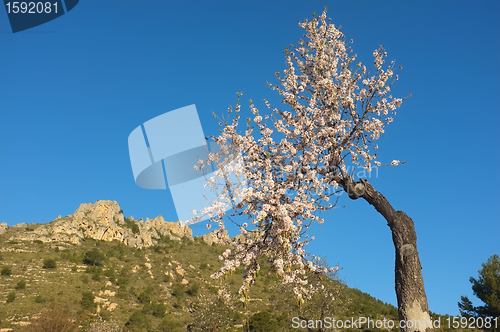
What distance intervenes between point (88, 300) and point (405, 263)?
37.1 m

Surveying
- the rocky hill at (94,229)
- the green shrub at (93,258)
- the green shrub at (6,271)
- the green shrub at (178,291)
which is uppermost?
the rocky hill at (94,229)

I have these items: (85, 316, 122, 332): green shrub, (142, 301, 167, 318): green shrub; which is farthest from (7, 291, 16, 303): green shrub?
(142, 301, 167, 318): green shrub

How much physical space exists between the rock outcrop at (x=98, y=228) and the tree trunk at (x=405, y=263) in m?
45.5

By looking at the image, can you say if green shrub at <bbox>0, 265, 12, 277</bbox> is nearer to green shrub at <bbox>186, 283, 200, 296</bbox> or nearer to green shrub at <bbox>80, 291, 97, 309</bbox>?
green shrub at <bbox>80, 291, 97, 309</bbox>

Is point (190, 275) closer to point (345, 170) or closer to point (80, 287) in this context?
point (80, 287)

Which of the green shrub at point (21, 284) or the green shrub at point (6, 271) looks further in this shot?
the green shrub at point (6, 271)

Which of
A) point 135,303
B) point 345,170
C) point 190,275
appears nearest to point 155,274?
point 190,275

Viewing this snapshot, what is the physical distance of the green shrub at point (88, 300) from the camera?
3561cm

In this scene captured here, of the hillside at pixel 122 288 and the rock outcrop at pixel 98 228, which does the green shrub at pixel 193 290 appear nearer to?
the hillside at pixel 122 288

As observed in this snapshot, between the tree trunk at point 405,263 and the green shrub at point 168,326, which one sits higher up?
the tree trunk at point 405,263

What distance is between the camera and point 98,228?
59312 millimetres

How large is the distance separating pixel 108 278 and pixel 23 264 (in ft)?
33.2

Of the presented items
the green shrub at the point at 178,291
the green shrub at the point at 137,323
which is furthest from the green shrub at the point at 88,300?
the green shrub at the point at 178,291

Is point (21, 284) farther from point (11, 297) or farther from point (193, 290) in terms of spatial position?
point (193, 290)
